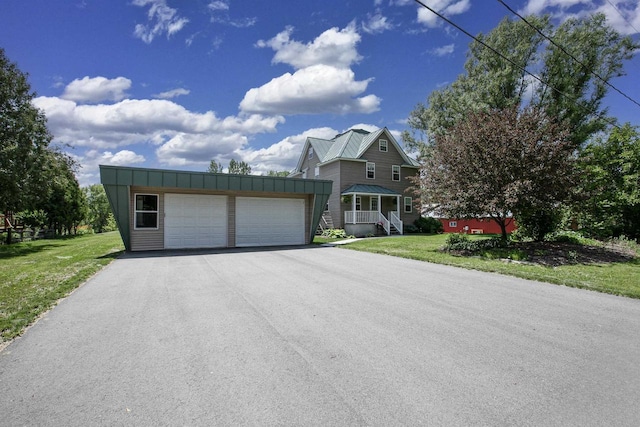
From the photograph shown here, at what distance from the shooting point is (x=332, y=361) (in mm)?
3471

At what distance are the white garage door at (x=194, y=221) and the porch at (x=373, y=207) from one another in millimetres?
10259

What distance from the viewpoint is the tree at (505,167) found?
1095cm

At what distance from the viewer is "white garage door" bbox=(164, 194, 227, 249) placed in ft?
48.6

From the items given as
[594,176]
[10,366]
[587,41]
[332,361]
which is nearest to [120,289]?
[10,366]

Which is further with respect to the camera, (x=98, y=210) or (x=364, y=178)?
(x=98, y=210)

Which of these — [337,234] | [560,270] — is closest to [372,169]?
[337,234]

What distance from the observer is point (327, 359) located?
352cm

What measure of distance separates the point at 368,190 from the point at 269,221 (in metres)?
10.2

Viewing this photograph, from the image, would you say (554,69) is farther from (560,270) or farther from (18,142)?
(18,142)

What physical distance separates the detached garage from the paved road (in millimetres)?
7544

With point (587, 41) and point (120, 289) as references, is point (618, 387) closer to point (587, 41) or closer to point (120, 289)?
point (120, 289)

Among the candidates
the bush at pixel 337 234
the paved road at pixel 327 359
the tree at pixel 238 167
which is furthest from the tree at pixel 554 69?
the tree at pixel 238 167

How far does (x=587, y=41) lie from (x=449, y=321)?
2545 cm

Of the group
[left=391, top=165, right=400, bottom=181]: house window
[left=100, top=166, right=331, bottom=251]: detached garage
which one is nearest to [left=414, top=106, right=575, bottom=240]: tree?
[left=100, top=166, right=331, bottom=251]: detached garage
